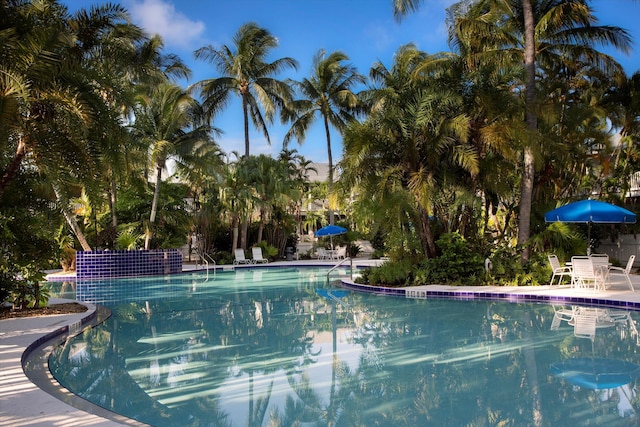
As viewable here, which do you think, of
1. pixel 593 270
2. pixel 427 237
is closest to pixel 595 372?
pixel 593 270

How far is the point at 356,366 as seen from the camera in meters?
6.12

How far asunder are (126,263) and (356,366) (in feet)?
50.2

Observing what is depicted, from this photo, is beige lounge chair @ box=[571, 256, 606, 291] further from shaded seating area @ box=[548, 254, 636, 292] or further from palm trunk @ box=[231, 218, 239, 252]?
palm trunk @ box=[231, 218, 239, 252]

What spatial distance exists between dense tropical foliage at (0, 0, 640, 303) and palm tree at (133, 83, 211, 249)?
0.08 meters

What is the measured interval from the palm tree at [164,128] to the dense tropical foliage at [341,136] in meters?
0.08

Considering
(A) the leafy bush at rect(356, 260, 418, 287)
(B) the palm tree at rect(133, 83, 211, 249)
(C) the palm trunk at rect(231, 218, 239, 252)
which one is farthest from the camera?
(C) the palm trunk at rect(231, 218, 239, 252)

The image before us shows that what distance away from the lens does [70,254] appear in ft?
67.6

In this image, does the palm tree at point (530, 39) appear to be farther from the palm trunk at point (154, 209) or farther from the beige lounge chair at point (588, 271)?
the palm trunk at point (154, 209)

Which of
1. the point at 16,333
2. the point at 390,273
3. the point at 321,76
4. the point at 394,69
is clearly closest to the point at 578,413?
the point at 16,333

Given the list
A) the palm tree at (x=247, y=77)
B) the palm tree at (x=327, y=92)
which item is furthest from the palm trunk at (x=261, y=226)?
the palm tree at (x=327, y=92)

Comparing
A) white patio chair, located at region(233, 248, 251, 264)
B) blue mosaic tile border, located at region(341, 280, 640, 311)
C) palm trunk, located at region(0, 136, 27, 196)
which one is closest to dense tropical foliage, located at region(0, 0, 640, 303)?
palm trunk, located at region(0, 136, 27, 196)

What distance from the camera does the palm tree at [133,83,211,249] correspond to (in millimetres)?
19344

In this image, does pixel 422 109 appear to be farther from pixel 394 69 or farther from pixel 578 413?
pixel 578 413

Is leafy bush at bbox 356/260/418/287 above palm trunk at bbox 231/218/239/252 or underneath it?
underneath
